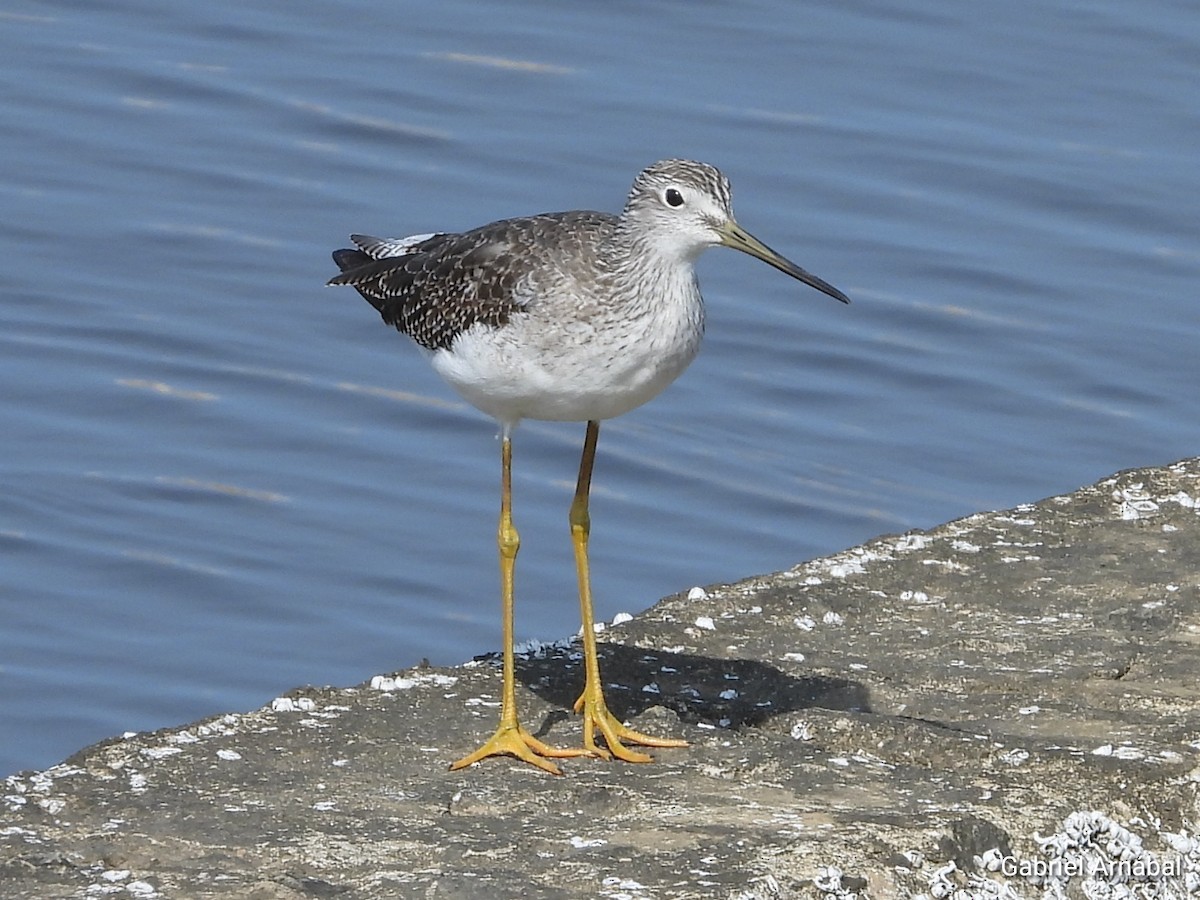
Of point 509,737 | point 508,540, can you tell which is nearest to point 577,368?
point 508,540

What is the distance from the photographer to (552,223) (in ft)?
23.2

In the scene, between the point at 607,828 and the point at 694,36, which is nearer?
the point at 607,828

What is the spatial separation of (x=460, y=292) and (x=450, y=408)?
4857mm

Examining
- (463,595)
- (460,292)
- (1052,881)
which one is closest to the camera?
(1052,881)

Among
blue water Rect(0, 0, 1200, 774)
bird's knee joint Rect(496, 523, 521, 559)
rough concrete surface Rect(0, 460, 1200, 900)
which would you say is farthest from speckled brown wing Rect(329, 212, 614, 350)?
blue water Rect(0, 0, 1200, 774)

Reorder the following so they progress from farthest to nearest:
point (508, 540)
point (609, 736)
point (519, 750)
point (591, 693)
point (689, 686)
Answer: point (508, 540), point (689, 686), point (591, 693), point (609, 736), point (519, 750)

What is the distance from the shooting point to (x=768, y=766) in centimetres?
618

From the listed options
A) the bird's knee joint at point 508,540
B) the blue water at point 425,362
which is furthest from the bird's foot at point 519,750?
the blue water at point 425,362

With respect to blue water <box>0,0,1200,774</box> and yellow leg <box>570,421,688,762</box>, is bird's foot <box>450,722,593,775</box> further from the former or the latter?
blue water <box>0,0,1200,774</box>

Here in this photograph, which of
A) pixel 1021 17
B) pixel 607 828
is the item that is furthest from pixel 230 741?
pixel 1021 17

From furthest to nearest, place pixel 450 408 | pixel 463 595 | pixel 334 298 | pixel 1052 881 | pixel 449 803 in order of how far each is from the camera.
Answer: pixel 334 298 → pixel 450 408 → pixel 463 595 → pixel 449 803 → pixel 1052 881

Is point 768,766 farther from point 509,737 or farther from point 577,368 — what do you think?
point 577,368

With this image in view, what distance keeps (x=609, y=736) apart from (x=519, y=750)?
309 millimetres

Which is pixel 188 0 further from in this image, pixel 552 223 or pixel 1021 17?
pixel 552 223
